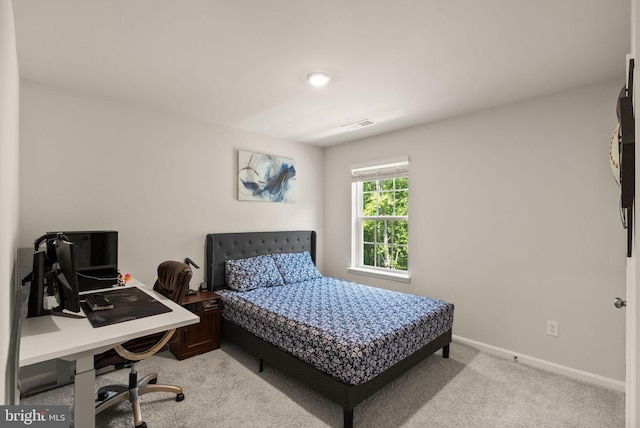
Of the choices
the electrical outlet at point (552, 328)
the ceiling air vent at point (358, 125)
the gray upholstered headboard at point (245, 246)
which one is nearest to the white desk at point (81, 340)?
the gray upholstered headboard at point (245, 246)

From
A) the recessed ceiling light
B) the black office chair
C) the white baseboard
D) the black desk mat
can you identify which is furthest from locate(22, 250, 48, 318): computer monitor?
the white baseboard

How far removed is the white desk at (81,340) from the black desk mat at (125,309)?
52mm

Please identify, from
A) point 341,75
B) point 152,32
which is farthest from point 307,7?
point 152,32

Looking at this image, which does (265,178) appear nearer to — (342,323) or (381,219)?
(381,219)

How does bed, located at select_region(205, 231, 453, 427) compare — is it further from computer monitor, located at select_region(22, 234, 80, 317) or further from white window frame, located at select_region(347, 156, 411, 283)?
computer monitor, located at select_region(22, 234, 80, 317)

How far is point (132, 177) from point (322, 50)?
7.23 feet

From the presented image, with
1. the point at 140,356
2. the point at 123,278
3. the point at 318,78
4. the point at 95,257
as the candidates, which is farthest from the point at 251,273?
the point at 318,78

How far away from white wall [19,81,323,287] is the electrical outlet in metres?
3.11

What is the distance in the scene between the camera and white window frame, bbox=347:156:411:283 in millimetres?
3826

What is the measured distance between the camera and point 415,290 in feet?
12.0

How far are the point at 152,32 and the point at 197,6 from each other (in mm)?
418

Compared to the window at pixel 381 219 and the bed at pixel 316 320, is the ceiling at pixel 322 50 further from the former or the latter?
the bed at pixel 316 320

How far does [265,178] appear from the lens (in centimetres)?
402

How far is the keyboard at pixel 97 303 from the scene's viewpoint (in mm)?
1863
